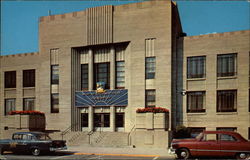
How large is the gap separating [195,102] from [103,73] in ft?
34.4

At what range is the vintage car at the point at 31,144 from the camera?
17.1 metres

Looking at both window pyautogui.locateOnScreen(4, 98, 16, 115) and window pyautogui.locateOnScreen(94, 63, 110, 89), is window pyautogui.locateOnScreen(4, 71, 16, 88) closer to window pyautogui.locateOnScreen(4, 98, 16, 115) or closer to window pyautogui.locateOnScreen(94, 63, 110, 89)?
window pyautogui.locateOnScreen(4, 98, 16, 115)

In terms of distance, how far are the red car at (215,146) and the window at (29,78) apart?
73.3ft

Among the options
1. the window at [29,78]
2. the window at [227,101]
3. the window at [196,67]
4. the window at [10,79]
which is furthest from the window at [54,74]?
the window at [227,101]

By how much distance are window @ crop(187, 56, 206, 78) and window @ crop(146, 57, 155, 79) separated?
12.0ft

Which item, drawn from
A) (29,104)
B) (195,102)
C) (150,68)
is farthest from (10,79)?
(195,102)

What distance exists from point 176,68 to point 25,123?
1646 centimetres

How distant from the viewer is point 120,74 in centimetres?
2853

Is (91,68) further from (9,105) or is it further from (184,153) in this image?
(184,153)

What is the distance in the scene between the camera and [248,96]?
2455 cm

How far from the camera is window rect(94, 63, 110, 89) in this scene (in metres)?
29.0

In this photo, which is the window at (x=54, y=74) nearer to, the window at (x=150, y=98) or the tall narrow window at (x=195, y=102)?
the window at (x=150, y=98)

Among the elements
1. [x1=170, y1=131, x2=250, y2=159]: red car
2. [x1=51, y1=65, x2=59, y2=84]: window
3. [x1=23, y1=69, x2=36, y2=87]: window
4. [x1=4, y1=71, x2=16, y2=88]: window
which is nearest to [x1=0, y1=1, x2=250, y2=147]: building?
[x1=51, y1=65, x2=59, y2=84]: window

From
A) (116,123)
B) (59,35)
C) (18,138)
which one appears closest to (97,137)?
(116,123)
